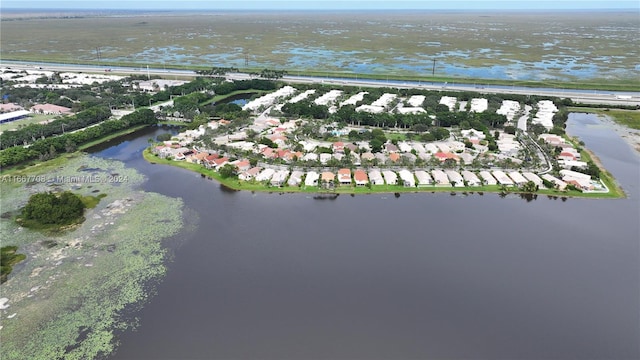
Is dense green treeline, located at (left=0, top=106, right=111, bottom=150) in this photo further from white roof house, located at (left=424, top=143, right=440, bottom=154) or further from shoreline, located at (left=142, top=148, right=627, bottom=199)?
white roof house, located at (left=424, top=143, right=440, bottom=154)

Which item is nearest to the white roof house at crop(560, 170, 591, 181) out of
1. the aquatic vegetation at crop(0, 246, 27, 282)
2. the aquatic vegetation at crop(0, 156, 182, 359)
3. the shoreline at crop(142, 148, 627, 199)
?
the shoreline at crop(142, 148, 627, 199)

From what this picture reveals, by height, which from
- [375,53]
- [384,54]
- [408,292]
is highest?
[375,53]

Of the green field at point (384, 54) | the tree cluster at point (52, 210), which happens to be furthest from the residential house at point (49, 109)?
the green field at point (384, 54)

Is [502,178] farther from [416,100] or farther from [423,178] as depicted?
[416,100]

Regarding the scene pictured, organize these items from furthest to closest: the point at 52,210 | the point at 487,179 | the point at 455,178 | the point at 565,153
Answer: the point at 565,153 < the point at 487,179 < the point at 455,178 < the point at 52,210

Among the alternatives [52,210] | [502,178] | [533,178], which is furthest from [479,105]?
[52,210]

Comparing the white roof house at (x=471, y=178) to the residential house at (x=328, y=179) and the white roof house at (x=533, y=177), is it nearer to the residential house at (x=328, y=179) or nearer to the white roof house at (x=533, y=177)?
the white roof house at (x=533, y=177)

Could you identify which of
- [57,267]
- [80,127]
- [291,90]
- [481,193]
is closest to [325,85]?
[291,90]
